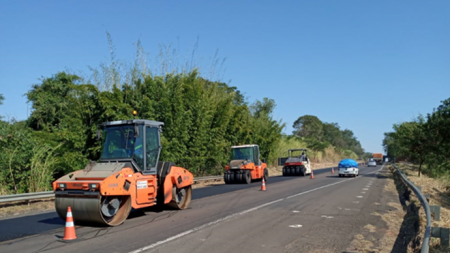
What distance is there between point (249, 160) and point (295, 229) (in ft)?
49.1

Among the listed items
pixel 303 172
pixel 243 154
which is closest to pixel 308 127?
pixel 303 172

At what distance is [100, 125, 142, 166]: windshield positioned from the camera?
9.98 meters

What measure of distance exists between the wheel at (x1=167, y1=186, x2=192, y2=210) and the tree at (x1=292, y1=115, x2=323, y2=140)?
272ft

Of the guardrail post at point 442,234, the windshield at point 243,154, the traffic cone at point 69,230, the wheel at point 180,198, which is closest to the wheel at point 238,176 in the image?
the windshield at point 243,154

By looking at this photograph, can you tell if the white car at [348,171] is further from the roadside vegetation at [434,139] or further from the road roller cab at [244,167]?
the road roller cab at [244,167]

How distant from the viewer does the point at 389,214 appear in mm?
11383

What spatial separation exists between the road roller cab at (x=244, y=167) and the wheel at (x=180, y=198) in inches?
425

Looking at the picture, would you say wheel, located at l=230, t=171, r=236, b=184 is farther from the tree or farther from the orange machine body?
the tree

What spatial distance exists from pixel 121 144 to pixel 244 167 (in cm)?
1373

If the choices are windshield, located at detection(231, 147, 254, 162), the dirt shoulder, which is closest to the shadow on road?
the dirt shoulder

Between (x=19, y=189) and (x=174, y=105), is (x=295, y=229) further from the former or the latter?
(x=174, y=105)

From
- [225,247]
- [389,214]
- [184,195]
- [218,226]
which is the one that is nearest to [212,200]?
A: [184,195]

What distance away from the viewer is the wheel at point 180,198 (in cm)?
1130

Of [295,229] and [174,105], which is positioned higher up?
[174,105]
